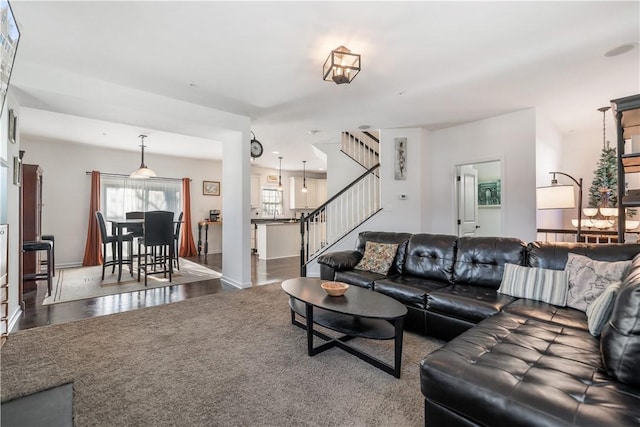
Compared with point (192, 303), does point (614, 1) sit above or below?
above

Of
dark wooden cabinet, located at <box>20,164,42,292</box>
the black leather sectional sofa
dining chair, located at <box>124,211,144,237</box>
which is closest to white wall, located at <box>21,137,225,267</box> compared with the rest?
dining chair, located at <box>124,211,144,237</box>

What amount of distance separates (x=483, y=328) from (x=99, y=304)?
13.8 ft

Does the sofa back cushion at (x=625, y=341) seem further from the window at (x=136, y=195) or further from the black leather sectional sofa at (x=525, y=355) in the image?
the window at (x=136, y=195)

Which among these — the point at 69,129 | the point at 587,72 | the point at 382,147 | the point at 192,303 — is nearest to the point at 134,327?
the point at 192,303

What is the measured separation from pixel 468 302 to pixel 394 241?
53.7 inches

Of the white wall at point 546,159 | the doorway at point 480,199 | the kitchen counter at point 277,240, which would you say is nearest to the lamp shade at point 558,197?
the white wall at point 546,159

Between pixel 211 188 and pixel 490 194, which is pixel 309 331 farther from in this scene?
pixel 211 188

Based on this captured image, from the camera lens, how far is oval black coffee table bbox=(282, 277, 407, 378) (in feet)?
6.73

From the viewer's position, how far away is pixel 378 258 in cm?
356

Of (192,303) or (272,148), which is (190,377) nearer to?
(192,303)

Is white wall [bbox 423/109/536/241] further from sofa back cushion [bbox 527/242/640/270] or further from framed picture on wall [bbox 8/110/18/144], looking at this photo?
framed picture on wall [bbox 8/110/18/144]

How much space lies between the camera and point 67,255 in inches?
245

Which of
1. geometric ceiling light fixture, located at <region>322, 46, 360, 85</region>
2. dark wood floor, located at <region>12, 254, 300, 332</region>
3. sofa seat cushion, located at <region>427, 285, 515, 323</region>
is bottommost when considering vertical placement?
dark wood floor, located at <region>12, 254, 300, 332</region>

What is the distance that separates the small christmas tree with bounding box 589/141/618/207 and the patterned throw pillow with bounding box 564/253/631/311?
147 inches
